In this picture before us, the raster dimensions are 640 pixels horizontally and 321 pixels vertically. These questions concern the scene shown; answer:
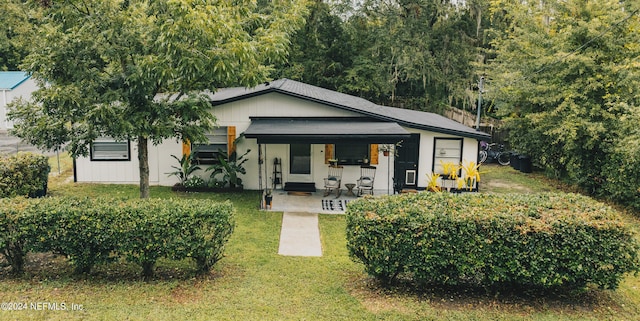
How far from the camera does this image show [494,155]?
20.1m

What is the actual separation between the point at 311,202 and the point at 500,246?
6.86 metres

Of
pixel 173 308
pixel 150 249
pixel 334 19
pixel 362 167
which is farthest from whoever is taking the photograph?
pixel 334 19

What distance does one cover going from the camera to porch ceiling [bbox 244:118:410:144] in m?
11.2

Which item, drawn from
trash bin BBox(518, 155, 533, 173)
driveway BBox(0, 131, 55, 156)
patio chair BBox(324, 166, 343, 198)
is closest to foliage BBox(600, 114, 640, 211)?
trash bin BBox(518, 155, 533, 173)

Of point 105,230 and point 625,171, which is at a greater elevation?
point 625,171

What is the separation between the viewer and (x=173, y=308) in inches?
218

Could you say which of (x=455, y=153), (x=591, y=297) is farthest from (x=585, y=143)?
(x=591, y=297)

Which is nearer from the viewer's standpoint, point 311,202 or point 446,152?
point 311,202

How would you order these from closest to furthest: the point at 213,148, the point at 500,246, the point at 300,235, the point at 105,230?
the point at 500,246, the point at 105,230, the point at 300,235, the point at 213,148

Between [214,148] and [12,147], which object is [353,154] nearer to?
[214,148]

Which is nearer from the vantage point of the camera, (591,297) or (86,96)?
(591,297)

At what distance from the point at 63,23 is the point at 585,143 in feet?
46.7

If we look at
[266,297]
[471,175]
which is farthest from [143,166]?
[471,175]

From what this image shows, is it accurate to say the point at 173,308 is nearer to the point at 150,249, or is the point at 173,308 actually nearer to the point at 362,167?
the point at 150,249
